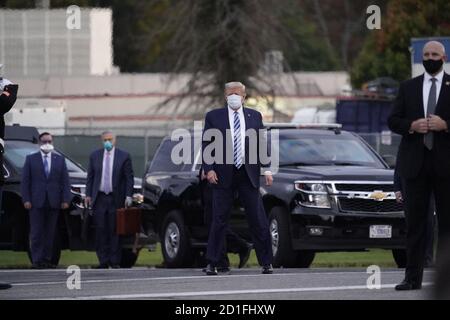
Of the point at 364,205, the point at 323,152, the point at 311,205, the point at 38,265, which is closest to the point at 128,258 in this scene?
the point at 38,265

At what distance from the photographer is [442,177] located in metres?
13.1

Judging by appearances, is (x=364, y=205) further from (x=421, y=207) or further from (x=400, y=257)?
(x=421, y=207)

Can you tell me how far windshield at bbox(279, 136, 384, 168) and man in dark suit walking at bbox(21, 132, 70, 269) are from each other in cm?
384

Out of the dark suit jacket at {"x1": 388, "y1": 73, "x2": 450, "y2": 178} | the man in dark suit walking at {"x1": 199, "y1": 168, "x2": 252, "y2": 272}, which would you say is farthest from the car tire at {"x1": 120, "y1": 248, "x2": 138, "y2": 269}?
the dark suit jacket at {"x1": 388, "y1": 73, "x2": 450, "y2": 178}

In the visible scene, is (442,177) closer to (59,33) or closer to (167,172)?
(167,172)

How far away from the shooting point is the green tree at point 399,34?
41.4 metres

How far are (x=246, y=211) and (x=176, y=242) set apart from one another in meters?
4.04

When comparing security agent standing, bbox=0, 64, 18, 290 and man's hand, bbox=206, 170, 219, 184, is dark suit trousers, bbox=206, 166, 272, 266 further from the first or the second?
security agent standing, bbox=0, 64, 18, 290

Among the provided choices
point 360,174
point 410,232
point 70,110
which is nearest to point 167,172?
point 360,174

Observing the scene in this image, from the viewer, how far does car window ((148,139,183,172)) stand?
2116 centimetres

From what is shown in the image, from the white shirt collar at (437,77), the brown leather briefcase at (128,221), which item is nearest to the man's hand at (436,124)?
the white shirt collar at (437,77)

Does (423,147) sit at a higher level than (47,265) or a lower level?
higher

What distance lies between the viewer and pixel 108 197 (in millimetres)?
21547
